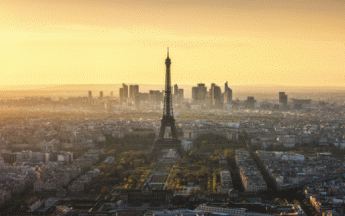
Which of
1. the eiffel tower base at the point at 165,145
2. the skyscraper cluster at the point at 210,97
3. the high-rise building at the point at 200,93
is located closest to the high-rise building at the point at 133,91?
the skyscraper cluster at the point at 210,97

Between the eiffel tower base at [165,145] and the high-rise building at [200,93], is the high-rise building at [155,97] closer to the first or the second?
the high-rise building at [200,93]

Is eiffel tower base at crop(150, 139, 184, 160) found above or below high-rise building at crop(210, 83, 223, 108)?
below

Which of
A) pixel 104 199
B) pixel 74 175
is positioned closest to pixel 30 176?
pixel 74 175

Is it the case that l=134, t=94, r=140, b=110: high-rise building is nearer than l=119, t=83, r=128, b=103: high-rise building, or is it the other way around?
Result: l=134, t=94, r=140, b=110: high-rise building

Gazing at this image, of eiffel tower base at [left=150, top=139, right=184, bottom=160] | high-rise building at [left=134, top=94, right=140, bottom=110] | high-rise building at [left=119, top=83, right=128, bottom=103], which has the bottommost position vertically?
eiffel tower base at [left=150, top=139, right=184, bottom=160]

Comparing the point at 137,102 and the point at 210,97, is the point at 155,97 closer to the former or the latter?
the point at 137,102

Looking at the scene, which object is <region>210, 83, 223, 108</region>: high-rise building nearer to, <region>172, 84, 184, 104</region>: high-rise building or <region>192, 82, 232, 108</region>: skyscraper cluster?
<region>192, 82, 232, 108</region>: skyscraper cluster

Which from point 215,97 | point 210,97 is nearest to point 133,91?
Answer: point 210,97

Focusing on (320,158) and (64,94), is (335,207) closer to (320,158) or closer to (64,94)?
(320,158)

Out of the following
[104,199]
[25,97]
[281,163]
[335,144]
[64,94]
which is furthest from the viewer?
[64,94]

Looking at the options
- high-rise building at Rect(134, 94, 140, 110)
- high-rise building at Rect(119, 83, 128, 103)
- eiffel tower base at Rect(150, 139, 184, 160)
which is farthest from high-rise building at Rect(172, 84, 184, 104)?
eiffel tower base at Rect(150, 139, 184, 160)

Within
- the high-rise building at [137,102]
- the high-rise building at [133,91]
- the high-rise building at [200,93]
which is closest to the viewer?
the high-rise building at [137,102]
